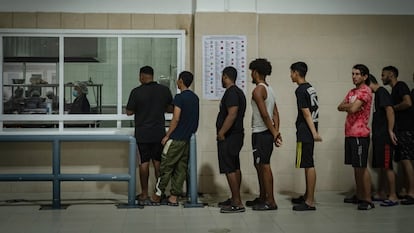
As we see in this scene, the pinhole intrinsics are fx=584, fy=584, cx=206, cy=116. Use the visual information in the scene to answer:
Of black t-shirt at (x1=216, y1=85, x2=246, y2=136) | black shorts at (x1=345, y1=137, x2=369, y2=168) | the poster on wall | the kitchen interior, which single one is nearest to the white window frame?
the kitchen interior

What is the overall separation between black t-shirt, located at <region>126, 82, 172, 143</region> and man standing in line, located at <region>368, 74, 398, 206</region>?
8.35 ft

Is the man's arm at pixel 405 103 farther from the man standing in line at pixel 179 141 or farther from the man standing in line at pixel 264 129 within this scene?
the man standing in line at pixel 179 141

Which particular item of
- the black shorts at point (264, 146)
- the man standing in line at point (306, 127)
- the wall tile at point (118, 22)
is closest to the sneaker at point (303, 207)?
the man standing in line at point (306, 127)

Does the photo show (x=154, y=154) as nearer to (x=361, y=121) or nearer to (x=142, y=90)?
(x=142, y=90)

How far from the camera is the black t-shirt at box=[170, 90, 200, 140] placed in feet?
21.9

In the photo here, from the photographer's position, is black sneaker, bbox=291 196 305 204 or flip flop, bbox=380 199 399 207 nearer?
flip flop, bbox=380 199 399 207

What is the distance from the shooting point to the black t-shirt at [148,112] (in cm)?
686

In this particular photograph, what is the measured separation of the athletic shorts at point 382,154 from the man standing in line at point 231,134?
1.72 meters

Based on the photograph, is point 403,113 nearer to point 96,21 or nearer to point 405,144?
point 405,144

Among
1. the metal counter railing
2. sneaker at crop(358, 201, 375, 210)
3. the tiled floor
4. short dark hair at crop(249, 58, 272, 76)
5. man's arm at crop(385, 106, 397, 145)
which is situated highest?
short dark hair at crop(249, 58, 272, 76)

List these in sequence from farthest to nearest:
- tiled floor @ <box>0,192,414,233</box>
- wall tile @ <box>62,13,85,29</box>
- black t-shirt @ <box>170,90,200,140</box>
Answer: wall tile @ <box>62,13,85,29</box> < black t-shirt @ <box>170,90,200,140</box> < tiled floor @ <box>0,192,414,233</box>

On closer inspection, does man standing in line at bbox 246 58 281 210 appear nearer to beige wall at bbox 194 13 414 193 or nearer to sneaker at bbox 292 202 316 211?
sneaker at bbox 292 202 316 211

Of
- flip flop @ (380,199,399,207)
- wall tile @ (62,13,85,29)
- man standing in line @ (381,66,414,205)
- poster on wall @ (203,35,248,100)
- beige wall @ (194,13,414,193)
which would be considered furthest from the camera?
beige wall @ (194,13,414,193)

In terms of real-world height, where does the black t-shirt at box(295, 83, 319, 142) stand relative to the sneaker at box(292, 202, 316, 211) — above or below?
above
